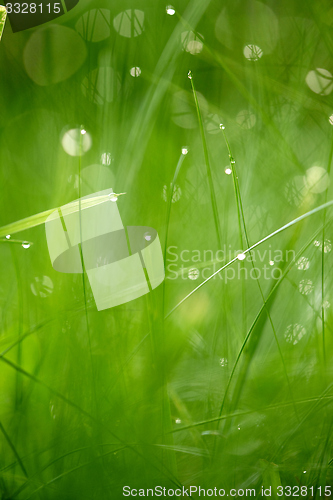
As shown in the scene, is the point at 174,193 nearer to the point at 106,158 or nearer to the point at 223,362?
the point at 106,158

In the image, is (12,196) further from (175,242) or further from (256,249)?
(256,249)

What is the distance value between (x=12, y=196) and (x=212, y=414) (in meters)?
0.49

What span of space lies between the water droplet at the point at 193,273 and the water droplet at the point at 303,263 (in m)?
0.17

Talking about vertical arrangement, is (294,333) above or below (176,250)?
below

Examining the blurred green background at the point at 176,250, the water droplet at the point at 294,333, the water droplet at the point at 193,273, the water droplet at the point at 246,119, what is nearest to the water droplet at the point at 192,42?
the blurred green background at the point at 176,250

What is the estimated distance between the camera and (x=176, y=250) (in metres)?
0.58

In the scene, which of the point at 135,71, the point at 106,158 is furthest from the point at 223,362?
the point at 135,71

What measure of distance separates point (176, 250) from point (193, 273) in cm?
5

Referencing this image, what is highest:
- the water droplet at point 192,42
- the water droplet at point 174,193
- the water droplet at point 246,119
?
the water droplet at point 192,42

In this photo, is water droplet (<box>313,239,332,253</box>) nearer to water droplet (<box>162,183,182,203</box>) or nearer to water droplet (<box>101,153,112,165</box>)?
water droplet (<box>162,183,182,203</box>)

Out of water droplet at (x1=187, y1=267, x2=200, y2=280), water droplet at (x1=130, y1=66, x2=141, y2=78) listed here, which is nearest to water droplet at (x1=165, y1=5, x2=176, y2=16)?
water droplet at (x1=130, y1=66, x2=141, y2=78)

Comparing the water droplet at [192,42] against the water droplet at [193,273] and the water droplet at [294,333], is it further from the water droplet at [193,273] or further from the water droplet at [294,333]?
the water droplet at [294,333]

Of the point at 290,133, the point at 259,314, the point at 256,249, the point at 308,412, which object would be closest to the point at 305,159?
the point at 290,133

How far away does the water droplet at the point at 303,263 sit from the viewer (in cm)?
57
